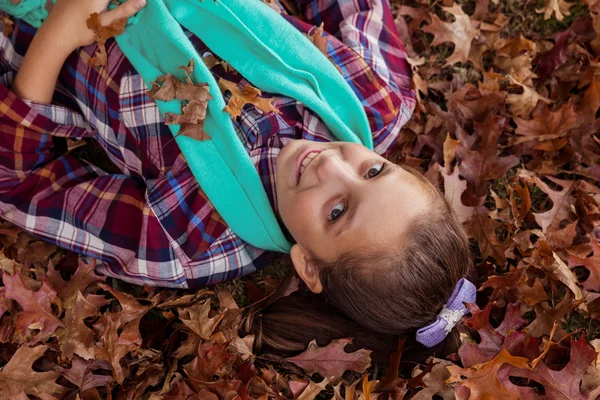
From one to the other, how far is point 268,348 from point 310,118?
1.07 metres

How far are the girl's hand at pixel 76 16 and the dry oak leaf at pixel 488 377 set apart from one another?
1.93 metres

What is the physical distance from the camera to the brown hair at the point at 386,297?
208 centimetres

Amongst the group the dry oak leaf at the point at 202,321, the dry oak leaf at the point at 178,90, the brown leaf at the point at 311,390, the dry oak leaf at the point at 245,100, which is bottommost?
the brown leaf at the point at 311,390

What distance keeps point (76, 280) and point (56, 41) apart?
3.49 ft

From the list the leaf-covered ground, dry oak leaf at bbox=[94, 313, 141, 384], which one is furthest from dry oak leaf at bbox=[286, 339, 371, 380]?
dry oak leaf at bbox=[94, 313, 141, 384]

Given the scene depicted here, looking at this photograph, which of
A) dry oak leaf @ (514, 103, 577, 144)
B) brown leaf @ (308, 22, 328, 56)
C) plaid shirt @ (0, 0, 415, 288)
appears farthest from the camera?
dry oak leaf @ (514, 103, 577, 144)

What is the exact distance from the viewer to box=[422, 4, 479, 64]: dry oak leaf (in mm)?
2977

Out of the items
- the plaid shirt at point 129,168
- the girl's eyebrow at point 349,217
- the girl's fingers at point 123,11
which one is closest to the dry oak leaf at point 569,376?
the girl's eyebrow at point 349,217

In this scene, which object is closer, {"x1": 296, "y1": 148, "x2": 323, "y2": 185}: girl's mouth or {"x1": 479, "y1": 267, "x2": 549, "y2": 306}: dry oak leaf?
{"x1": 296, "y1": 148, "x2": 323, "y2": 185}: girl's mouth

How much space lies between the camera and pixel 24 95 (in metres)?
2.47

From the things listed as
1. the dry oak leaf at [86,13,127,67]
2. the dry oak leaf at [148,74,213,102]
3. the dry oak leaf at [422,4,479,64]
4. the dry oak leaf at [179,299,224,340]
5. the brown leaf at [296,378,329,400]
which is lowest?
the brown leaf at [296,378,329,400]

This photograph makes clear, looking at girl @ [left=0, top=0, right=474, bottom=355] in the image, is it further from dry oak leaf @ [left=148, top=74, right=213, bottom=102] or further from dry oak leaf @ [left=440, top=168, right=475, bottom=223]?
dry oak leaf @ [left=440, top=168, right=475, bottom=223]

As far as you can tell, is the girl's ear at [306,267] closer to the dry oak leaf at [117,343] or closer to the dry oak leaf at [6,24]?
the dry oak leaf at [117,343]

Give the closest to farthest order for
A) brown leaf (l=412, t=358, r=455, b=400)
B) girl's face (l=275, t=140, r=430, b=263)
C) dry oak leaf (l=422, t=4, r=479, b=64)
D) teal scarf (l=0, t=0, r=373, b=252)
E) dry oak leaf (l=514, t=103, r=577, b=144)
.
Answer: girl's face (l=275, t=140, r=430, b=263), brown leaf (l=412, t=358, r=455, b=400), teal scarf (l=0, t=0, r=373, b=252), dry oak leaf (l=514, t=103, r=577, b=144), dry oak leaf (l=422, t=4, r=479, b=64)
